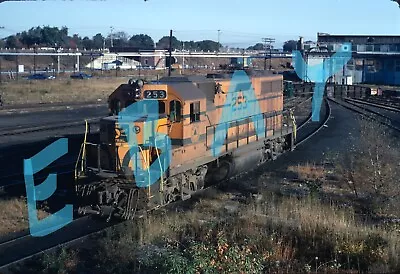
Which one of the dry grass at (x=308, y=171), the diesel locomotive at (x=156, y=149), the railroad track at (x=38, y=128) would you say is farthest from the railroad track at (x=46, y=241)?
the railroad track at (x=38, y=128)

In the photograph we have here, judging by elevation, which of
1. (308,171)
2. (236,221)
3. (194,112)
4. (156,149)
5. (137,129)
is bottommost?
(308,171)

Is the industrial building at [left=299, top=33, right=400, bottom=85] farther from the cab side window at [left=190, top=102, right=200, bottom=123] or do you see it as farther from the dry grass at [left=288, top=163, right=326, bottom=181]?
the cab side window at [left=190, top=102, right=200, bottom=123]

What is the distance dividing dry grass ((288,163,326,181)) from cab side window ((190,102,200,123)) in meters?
4.98

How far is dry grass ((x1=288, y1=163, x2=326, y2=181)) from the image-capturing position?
18.2 meters

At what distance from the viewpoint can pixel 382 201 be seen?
14.2 meters

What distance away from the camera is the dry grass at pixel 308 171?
18219 mm

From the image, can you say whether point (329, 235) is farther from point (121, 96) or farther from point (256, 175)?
point (256, 175)

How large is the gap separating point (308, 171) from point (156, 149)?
7.58 meters

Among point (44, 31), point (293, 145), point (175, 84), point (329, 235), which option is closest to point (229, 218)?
point (329, 235)

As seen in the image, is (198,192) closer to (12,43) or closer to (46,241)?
(46,241)

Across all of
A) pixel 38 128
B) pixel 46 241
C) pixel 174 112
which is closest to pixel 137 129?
pixel 174 112

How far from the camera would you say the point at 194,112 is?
579 inches

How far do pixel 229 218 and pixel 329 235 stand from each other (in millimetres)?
2858

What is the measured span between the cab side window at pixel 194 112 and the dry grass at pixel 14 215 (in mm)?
4542
